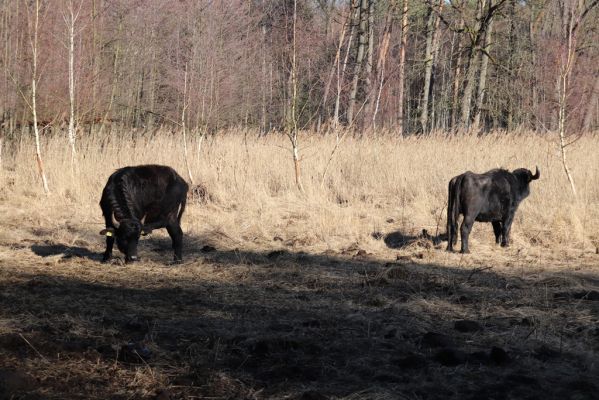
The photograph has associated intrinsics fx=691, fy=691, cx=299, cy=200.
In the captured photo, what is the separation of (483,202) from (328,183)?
557cm

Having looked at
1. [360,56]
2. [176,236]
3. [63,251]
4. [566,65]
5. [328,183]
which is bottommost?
[63,251]

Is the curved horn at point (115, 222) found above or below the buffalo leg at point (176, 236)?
above

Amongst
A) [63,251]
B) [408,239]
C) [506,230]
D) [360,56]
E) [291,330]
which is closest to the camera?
[291,330]

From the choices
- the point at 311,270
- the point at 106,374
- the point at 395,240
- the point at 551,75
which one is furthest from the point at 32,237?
the point at 551,75

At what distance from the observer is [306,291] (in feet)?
24.1

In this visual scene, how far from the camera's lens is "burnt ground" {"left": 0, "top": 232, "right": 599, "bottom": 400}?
4418mm

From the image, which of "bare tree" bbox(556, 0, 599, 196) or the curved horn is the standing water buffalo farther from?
"bare tree" bbox(556, 0, 599, 196)

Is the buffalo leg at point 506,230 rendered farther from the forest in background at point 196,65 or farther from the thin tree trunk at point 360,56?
the thin tree trunk at point 360,56

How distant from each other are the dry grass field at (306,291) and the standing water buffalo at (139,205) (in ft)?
1.24

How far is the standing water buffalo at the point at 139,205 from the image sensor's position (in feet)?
28.9

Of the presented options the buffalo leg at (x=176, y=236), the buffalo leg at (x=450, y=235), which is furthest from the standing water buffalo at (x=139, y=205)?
the buffalo leg at (x=450, y=235)

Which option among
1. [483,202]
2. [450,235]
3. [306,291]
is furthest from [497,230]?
[306,291]

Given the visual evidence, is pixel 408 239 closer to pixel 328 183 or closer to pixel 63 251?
pixel 328 183

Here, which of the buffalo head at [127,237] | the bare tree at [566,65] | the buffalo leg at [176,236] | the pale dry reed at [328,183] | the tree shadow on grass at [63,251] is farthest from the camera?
the bare tree at [566,65]
